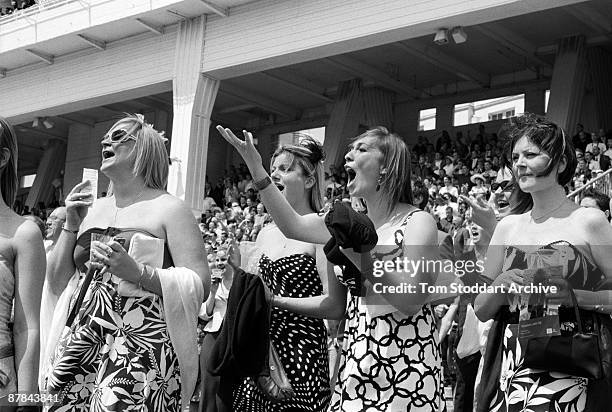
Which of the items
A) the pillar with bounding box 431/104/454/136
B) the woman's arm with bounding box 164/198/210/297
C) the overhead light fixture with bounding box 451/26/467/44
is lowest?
the woman's arm with bounding box 164/198/210/297

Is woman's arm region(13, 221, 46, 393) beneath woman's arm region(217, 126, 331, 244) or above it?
beneath

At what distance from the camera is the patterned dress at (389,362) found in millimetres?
3064

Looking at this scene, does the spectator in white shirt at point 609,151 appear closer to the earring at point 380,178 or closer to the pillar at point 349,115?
the pillar at point 349,115

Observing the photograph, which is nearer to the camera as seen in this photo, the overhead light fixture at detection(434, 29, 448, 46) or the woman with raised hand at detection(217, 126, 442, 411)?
the woman with raised hand at detection(217, 126, 442, 411)

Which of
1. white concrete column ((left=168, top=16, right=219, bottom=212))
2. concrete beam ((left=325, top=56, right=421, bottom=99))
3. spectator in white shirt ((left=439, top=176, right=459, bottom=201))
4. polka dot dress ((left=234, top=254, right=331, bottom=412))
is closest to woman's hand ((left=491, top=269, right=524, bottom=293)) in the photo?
polka dot dress ((left=234, top=254, right=331, bottom=412))

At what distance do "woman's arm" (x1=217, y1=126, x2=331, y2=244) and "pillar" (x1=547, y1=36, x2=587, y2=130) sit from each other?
19483 millimetres

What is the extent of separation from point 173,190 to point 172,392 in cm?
1722

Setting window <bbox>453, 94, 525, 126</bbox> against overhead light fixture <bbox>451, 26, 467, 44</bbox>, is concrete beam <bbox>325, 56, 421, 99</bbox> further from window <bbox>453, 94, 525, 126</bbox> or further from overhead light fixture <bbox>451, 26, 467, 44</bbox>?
overhead light fixture <bbox>451, 26, 467, 44</bbox>

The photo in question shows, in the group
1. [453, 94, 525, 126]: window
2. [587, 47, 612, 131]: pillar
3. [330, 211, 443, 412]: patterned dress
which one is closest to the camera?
[330, 211, 443, 412]: patterned dress

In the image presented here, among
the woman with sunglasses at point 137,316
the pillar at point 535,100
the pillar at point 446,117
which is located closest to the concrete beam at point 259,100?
the pillar at point 446,117

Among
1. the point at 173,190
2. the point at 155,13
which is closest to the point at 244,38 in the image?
the point at 155,13

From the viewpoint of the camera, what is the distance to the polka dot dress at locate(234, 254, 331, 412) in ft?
12.3

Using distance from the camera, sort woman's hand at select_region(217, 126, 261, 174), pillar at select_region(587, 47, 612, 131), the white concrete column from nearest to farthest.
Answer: woman's hand at select_region(217, 126, 261, 174)
the white concrete column
pillar at select_region(587, 47, 612, 131)

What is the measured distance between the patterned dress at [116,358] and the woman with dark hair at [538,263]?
47.6 inches
